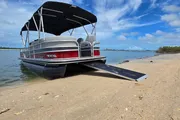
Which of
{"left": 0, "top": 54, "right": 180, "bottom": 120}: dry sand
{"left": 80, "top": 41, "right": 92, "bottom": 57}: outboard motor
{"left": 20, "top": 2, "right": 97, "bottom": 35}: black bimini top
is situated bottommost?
{"left": 0, "top": 54, "right": 180, "bottom": 120}: dry sand

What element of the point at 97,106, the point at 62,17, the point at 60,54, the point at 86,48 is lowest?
the point at 97,106

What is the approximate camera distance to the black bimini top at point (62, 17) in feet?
25.7

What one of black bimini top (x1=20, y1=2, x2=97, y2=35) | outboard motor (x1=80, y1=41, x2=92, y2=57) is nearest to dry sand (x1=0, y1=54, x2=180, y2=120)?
outboard motor (x1=80, y1=41, x2=92, y2=57)

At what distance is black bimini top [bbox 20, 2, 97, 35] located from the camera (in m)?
7.84

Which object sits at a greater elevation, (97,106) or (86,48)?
(86,48)

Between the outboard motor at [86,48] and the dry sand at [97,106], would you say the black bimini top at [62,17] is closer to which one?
the outboard motor at [86,48]

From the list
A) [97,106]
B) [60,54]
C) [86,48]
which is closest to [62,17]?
[86,48]

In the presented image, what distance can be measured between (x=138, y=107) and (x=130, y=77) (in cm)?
287

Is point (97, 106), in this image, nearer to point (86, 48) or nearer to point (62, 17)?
point (86, 48)

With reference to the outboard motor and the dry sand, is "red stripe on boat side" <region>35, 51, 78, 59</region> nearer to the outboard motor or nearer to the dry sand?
the outboard motor

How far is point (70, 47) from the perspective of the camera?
23.9 ft

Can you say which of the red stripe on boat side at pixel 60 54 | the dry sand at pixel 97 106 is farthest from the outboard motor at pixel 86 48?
the dry sand at pixel 97 106

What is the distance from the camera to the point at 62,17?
9.51 m

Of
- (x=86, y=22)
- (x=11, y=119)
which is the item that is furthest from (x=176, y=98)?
(x=86, y=22)
